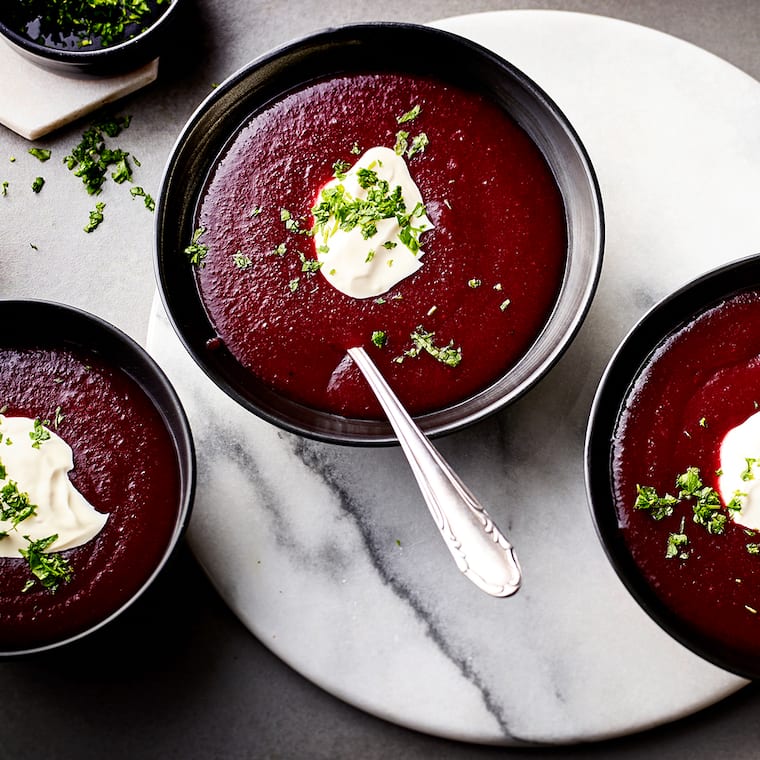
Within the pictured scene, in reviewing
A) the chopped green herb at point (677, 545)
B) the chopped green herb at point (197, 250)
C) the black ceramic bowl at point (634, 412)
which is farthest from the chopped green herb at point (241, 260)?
the chopped green herb at point (677, 545)

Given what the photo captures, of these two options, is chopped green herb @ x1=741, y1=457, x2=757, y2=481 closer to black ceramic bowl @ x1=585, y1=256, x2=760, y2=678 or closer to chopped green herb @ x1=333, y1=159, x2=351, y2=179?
black ceramic bowl @ x1=585, y1=256, x2=760, y2=678

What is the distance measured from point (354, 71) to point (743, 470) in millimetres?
1835

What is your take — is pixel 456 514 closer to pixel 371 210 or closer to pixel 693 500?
pixel 693 500

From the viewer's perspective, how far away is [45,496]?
2818mm

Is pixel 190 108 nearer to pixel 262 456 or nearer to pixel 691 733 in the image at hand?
pixel 262 456

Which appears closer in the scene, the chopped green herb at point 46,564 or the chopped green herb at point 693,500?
the chopped green herb at point 693,500

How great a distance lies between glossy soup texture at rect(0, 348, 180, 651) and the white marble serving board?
0.23 m

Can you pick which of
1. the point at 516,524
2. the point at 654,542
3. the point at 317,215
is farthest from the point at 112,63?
the point at 654,542

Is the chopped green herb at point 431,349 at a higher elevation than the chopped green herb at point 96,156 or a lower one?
lower

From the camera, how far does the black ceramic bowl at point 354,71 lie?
2.75 meters

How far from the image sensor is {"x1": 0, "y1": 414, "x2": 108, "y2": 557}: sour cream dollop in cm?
283

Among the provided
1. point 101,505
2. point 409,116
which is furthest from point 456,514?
point 409,116

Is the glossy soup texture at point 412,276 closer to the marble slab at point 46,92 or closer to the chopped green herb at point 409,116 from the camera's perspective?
the chopped green herb at point 409,116

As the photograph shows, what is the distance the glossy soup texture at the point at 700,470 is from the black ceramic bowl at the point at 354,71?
418 mm
